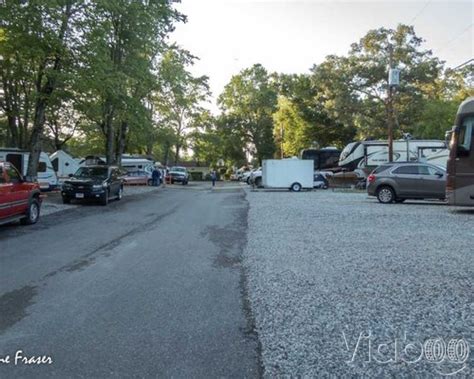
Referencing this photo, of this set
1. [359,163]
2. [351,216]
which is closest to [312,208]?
[351,216]

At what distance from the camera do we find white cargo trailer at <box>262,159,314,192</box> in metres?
33.1

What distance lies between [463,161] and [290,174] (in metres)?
18.2

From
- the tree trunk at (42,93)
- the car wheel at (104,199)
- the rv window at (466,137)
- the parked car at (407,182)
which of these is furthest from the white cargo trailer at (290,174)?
the rv window at (466,137)

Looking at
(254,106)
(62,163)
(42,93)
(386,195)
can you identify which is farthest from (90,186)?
(254,106)

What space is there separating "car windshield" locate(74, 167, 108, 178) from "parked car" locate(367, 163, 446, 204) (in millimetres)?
12080

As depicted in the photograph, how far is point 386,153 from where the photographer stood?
→ 3459 centimetres

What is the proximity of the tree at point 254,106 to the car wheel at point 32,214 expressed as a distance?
66349 mm

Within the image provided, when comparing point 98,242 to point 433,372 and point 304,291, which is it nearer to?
point 304,291

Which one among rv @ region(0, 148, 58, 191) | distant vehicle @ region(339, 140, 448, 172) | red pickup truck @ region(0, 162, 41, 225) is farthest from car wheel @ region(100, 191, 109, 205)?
distant vehicle @ region(339, 140, 448, 172)

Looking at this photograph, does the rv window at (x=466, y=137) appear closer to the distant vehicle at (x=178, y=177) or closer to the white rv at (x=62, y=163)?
the white rv at (x=62, y=163)

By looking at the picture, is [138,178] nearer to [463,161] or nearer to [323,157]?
[323,157]

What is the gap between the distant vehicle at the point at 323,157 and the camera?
143 ft

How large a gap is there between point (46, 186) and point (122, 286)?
2252 cm

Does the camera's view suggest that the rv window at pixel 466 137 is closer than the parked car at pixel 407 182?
Yes
